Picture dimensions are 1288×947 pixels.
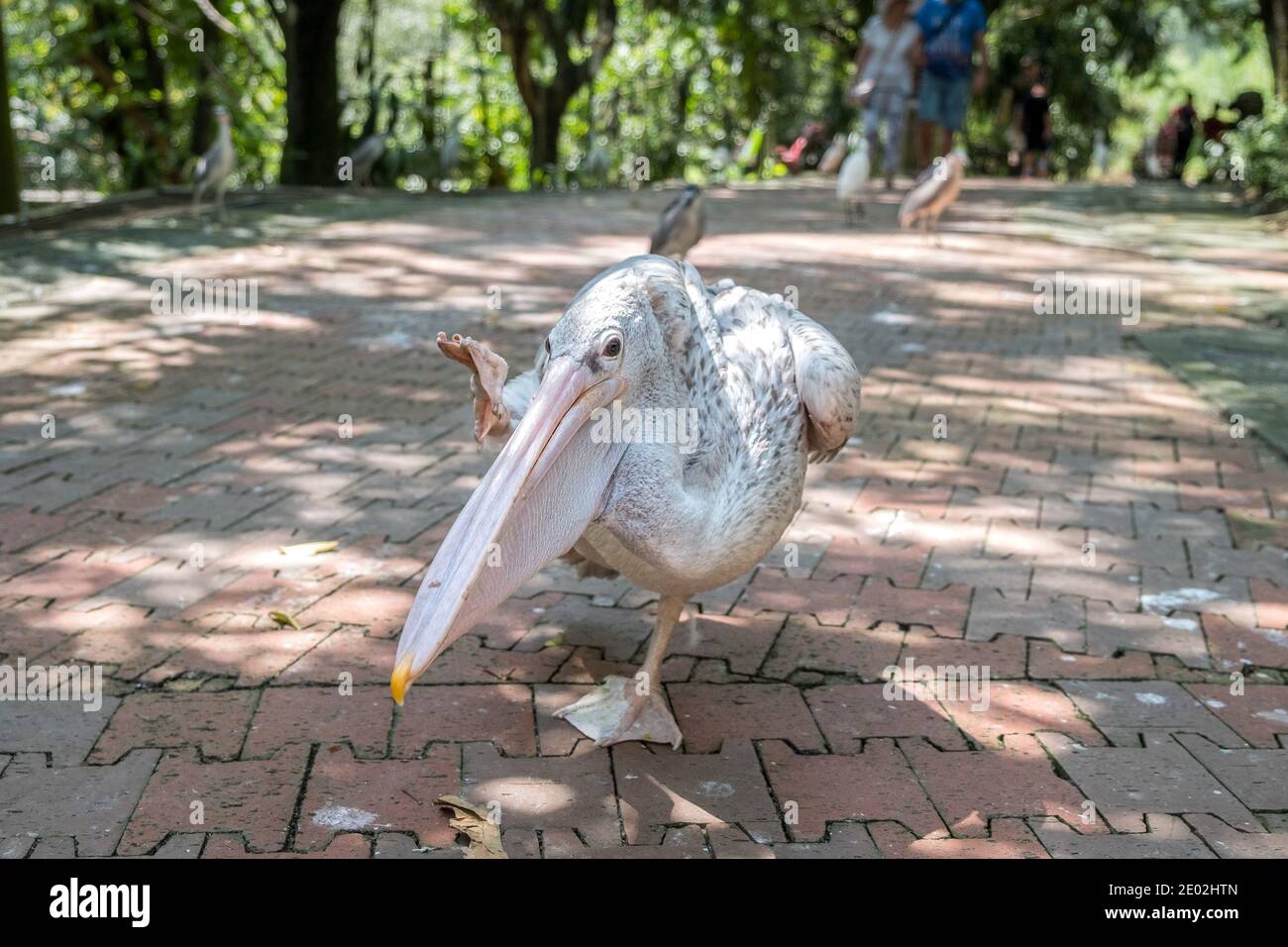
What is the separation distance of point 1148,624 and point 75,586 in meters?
3.47

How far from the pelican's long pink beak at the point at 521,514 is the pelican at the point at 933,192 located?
352 inches

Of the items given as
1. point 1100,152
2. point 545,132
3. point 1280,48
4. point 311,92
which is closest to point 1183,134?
point 1100,152

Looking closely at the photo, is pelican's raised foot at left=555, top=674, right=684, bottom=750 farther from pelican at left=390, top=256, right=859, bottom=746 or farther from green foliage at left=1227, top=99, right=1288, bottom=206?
green foliage at left=1227, top=99, right=1288, bottom=206

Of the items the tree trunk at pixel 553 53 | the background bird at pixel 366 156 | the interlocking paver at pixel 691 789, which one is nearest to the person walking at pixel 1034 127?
the tree trunk at pixel 553 53

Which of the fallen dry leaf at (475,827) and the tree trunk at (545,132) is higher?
the tree trunk at (545,132)

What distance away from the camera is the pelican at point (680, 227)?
895 centimetres

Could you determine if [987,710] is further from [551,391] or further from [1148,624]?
[551,391]

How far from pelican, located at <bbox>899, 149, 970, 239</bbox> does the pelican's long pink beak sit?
A: 29.3 feet

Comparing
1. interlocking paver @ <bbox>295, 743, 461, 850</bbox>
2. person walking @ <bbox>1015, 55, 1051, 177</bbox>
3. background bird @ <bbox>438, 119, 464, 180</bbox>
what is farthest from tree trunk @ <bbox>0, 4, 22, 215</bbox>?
person walking @ <bbox>1015, 55, 1051, 177</bbox>

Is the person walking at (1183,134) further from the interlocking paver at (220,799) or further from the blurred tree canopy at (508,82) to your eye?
the interlocking paver at (220,799)

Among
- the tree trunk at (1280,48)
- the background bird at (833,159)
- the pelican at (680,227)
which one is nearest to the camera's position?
the pelican at (680,227)

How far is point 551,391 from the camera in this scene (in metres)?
2.76

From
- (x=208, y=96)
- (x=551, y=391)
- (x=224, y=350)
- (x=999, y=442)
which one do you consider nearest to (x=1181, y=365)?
(x=999, y=442)

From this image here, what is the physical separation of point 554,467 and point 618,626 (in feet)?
5.59
